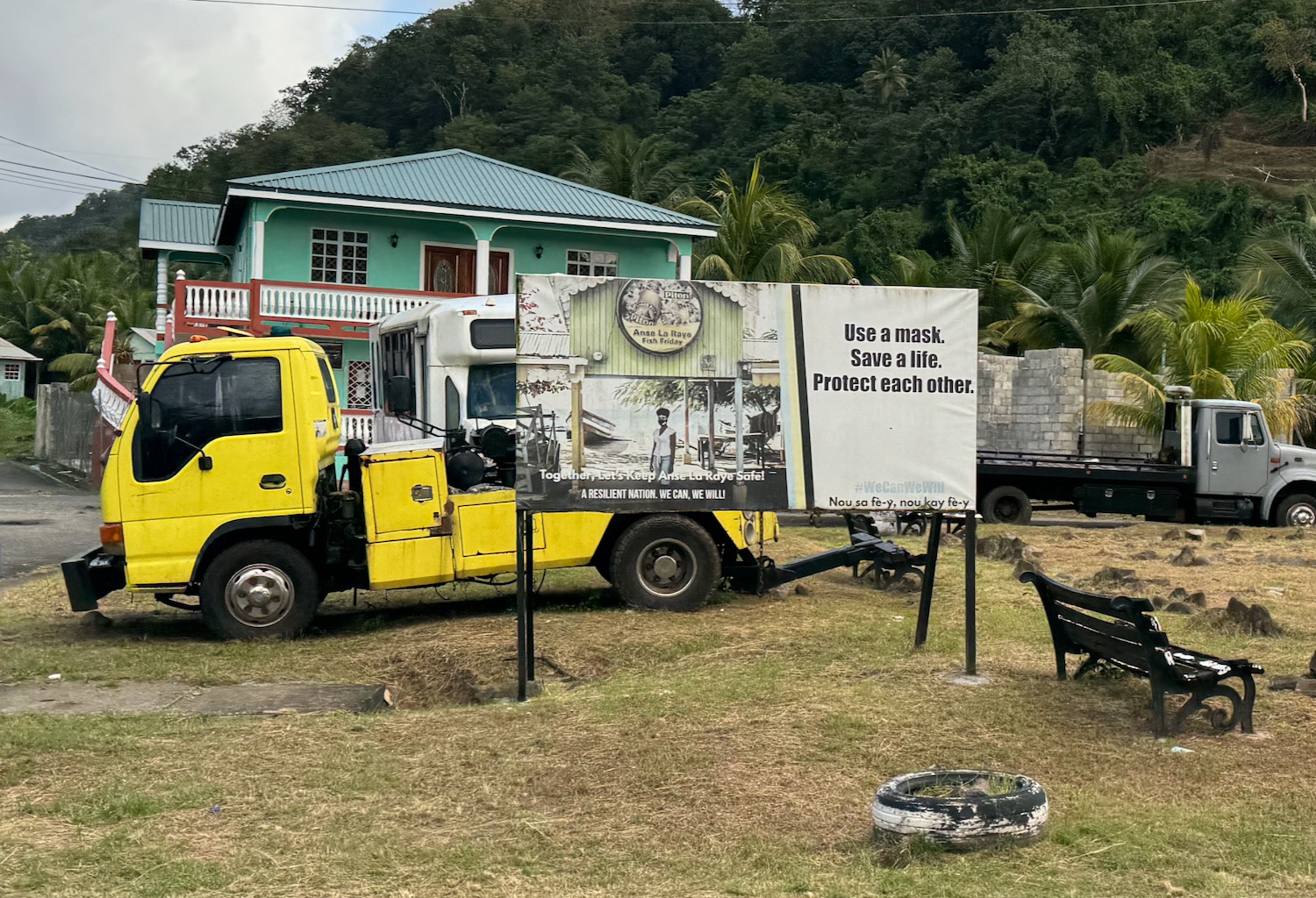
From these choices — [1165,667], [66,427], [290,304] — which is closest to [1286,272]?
[290,304]

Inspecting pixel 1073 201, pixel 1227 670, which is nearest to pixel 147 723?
pixel 1227 670

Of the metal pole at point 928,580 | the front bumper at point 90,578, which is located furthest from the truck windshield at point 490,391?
the metal pole at point 928,580

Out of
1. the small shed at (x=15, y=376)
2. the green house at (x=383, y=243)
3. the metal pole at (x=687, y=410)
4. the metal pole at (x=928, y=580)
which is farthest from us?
the small shed at (x=15, y=376)

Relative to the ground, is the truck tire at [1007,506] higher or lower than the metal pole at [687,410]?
lower

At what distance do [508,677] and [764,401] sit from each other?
2453 mm

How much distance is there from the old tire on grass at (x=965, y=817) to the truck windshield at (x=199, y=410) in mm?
6389

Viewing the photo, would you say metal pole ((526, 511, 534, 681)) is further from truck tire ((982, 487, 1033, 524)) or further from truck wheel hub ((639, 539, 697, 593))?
truck tire ((982, 487, 1033, 524))

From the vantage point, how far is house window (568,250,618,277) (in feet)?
100

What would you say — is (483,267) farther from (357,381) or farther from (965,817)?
(965,817)

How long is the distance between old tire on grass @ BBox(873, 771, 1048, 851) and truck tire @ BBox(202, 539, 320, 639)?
6.09m

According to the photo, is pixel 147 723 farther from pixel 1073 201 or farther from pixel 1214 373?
pixel 1073 201

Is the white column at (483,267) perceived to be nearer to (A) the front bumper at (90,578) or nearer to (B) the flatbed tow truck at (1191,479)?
(B) the flatbed tow truck at (1191,479)

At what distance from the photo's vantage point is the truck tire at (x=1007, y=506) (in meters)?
20.3

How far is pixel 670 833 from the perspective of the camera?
17.4 feet
